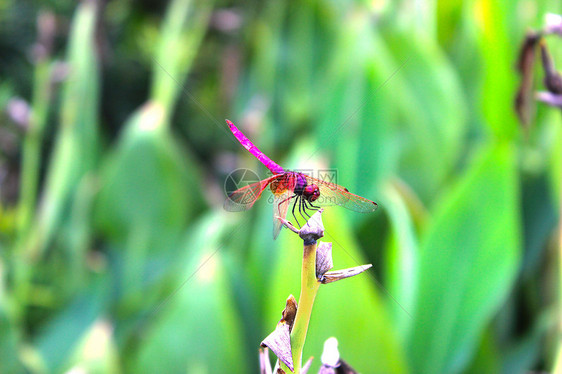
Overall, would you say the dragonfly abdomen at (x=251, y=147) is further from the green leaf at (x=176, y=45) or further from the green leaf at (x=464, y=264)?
the green leaf at (x=176, y=45)

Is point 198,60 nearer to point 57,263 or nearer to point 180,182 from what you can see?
point 180,182

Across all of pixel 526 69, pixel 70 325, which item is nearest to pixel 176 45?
pixel 70 325

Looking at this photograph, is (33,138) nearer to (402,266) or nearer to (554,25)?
(402,266)

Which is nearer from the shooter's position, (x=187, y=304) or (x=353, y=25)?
(x=187, y=304)

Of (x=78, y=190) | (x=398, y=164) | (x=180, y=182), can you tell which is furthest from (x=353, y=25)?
(x=78, y=190)

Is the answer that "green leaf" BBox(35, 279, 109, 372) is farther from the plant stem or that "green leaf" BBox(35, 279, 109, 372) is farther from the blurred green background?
the plant stem

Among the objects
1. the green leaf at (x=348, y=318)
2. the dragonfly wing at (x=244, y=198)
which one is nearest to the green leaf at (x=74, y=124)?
→ the green leaf at (x=348, y=318)
